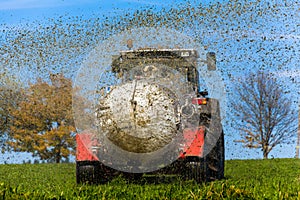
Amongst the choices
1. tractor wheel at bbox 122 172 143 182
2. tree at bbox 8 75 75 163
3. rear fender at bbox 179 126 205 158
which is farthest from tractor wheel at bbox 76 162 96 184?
tree at bbox 8 75 75 163

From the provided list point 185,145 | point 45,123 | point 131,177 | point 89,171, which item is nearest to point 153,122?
point 185,145

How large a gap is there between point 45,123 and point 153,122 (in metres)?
19.5

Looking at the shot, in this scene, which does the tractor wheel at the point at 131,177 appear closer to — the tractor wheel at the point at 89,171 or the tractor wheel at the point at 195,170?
the tractor wheel at the point at 89,171

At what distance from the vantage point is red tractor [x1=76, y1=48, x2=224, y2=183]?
7.83m

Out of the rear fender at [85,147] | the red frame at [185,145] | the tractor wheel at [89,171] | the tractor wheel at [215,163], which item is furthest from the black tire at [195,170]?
the rear fender at [85,147]

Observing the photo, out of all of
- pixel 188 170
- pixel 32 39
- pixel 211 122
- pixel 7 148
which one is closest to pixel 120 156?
pixel 188 170

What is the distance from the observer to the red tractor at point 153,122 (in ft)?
25.7

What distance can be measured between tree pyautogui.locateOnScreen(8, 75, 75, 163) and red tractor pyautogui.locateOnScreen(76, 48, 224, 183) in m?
16.1

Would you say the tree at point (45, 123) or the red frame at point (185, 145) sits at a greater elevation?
the tree at point (45, 123)

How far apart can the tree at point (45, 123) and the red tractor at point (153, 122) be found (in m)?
16.1

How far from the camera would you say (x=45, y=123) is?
2644 cm

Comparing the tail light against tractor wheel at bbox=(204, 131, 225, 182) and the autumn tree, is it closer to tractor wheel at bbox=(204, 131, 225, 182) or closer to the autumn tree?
tractor wheel at bbox=(204, 131, 225, 182)

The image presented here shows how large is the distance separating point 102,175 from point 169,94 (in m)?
2.38

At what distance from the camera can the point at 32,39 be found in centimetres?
1349
